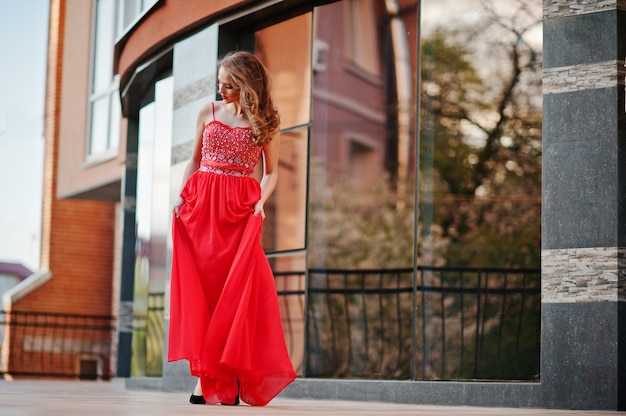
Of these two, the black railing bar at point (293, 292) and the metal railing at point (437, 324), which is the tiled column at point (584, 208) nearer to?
the black railing bar at point (293, 292)

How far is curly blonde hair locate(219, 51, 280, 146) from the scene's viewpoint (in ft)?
19.1

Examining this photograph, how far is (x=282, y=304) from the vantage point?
28.8 feet

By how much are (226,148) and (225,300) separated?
34.0 inches

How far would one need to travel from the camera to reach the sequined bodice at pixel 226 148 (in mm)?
5895

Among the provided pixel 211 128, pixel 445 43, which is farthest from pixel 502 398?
pixel 445 43

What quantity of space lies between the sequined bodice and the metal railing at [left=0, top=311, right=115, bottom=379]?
13.7 meters

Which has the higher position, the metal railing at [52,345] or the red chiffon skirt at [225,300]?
the red chiffon skirt at [225,300]

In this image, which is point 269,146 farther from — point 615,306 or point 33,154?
point 33,154

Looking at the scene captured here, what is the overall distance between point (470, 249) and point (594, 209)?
830 cm

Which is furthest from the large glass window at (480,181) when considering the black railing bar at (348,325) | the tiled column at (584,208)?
the tiled column at (584,208)

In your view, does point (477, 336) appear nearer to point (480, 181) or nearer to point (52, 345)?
point (480, 181)

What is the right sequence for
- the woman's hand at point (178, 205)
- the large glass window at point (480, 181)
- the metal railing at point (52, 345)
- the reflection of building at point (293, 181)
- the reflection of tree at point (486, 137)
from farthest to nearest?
1. the metal railing at point (52, 345)
2. the reflection of tree at point (486, 137)
3. the large glass window at point (480, 181)
4. the reflection of building at point (293, 181)
5. the woman's hand at point (178, 205)

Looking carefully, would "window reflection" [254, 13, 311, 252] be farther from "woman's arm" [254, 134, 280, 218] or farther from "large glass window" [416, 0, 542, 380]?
"large glass window" [416, 0, 542, 380]

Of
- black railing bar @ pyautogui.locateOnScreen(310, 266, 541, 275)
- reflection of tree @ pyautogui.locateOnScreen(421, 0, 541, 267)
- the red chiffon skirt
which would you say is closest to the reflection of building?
black railing bar @ pyautogui.locateOnScreen(310, 266, 541, 275)
